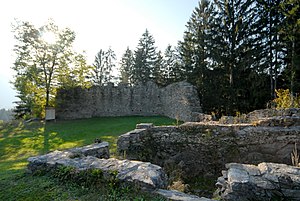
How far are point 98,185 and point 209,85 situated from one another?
16813mm

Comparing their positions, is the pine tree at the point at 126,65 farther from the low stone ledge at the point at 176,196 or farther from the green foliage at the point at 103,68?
the low stone ledge at the point at 176,196

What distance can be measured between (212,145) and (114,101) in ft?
51.0

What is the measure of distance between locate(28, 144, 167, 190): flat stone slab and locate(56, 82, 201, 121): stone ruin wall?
1358cm

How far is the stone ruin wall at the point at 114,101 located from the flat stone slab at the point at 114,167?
13576 millimetres

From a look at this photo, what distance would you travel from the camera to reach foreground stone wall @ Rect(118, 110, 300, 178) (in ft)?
22.2

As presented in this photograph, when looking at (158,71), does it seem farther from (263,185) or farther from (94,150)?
(263,185)

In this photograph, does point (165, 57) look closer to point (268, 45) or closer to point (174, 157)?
point (268, 45)

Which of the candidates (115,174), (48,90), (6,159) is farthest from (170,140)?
(48,90)

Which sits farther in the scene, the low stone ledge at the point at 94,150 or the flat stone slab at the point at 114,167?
the low stone ledge at the point at 94,150

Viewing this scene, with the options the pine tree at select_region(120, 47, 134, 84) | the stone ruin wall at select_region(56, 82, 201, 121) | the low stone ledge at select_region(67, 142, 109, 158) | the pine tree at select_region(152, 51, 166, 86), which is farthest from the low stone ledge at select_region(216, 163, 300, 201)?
the pine tree at select_region(120, 47, 134, 84)

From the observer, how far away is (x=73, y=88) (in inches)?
808

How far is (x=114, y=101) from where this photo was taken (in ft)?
71.1

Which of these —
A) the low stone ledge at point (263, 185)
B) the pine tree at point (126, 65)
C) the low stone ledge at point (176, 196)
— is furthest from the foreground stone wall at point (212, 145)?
the pine tree at point (126, 65)

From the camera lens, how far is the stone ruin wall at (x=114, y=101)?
20195 millimetres
